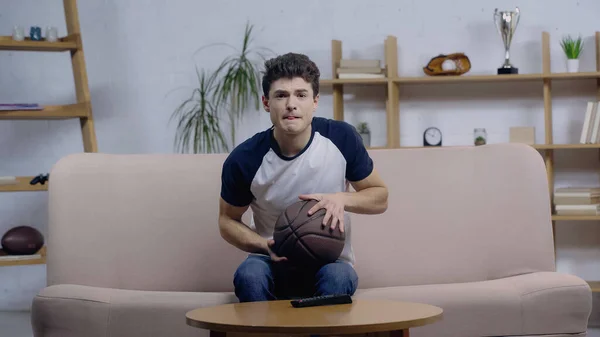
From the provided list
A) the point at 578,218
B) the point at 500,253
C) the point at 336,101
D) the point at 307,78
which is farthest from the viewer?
the point at 336,101

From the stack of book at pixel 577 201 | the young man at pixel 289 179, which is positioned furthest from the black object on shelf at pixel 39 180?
the stack of book at pixel 577 201

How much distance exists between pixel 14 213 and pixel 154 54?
1357 millimetres

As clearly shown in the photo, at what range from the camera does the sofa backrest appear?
3248 millimetres

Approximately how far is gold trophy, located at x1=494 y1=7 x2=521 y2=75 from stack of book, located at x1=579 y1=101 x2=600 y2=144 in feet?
1.55

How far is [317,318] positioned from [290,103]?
0.78 metres

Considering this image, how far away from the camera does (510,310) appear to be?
9.05 feet

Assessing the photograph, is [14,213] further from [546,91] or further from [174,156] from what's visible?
[546,91]

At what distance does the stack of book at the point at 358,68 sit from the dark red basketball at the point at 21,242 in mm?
1979

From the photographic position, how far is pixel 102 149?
546 cm

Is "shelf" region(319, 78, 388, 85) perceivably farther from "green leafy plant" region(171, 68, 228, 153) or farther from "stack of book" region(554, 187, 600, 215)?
"stack of book" region(554, 187, 600, 215)

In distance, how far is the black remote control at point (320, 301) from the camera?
207 centimetres

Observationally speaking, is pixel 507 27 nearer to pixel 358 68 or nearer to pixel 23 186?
pixel 358 68

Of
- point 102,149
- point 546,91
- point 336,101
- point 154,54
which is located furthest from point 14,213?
point 546,91

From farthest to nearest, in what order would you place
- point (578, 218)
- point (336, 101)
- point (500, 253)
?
point (336, 101) < point (578, 218) < point (500, 253)
